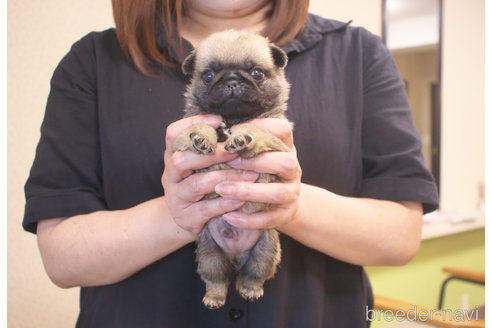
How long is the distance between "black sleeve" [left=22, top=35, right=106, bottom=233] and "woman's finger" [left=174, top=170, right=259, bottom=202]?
0.36 metres

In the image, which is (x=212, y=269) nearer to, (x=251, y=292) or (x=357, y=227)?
(x=251, y=292)

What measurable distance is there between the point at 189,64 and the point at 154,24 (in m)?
0.20

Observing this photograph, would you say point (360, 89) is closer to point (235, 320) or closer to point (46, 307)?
point (235, 320)

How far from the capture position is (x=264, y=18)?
4.00ft

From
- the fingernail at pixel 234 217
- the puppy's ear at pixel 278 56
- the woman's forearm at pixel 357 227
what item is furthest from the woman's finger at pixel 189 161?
the puppy's ear at pixel 278 56

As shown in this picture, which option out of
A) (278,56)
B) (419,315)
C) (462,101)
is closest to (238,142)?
(278,56)

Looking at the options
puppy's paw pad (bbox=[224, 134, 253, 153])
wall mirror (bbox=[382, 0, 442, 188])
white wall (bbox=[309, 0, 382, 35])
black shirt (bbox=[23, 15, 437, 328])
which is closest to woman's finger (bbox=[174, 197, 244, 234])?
puppy's paw pad (bbox=[224, 134, 253, 153])

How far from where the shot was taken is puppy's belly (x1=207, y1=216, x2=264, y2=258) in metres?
0.95

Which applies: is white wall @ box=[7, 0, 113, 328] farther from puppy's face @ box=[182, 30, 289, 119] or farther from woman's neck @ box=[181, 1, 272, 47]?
puppy's face @ box=[182, 30, 289, 119]

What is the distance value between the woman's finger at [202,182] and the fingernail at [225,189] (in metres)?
0.01

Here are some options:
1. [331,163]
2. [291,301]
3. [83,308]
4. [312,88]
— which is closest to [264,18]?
[312,88]

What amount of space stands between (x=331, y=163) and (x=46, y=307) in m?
1.23

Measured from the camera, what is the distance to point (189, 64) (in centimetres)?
106
